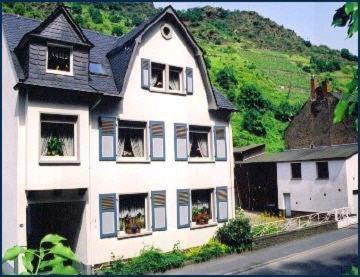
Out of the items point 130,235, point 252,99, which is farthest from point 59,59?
point 252,99

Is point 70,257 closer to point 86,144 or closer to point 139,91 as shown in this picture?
point 86,144

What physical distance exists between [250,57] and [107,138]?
63002 millimetres

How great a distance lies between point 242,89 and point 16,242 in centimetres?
4118

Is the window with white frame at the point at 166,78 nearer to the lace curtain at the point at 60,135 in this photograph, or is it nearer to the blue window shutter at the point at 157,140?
the blue window shutter at the point at 157,140

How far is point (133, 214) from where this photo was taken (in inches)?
661

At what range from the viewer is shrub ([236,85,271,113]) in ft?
166

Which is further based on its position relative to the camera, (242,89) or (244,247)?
(242,89)

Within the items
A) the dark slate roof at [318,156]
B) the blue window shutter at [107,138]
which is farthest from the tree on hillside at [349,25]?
the dark slate roof at [318,156]

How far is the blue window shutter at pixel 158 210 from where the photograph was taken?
16.9 meters

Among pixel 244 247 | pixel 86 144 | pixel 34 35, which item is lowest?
pixel 244 247

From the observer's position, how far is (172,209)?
57.5ft

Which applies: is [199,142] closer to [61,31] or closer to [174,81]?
[174,81]

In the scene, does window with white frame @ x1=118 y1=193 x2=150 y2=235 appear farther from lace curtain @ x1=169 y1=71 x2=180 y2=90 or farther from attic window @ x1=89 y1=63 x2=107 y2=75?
attic window @ x1=89 y1=63 x2=107 y2=75

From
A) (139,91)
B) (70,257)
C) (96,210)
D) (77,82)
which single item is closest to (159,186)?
(96,210)
